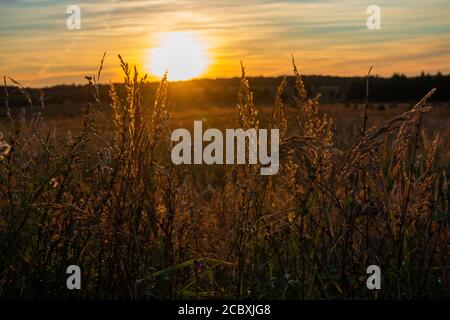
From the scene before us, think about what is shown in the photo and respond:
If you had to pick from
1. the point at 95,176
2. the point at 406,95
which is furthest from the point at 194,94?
the point at 95,176

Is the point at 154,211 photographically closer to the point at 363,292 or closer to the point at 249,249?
the point at 249,249

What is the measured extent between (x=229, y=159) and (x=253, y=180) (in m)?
0.22

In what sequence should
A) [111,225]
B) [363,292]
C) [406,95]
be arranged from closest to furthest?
[111,225] → [363,292] → [406,95]

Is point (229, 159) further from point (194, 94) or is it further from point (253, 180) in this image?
point (194, 94)

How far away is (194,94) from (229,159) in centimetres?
5879

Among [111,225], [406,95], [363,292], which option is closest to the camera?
[111,225]

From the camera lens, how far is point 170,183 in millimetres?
2543

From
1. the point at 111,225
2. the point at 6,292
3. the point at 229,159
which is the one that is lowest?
the point at 6,292

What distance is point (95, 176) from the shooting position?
3.14 m
